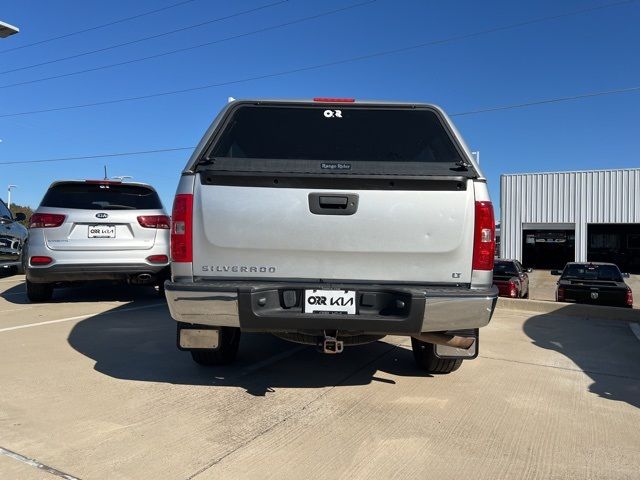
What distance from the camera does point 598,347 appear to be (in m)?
5.64

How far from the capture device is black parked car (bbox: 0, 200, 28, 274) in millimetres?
10008

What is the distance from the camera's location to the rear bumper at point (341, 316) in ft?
10.2

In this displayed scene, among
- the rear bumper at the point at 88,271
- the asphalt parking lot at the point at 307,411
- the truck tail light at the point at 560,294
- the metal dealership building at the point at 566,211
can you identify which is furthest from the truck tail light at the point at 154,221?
the metal dealership building at the point at 566,211

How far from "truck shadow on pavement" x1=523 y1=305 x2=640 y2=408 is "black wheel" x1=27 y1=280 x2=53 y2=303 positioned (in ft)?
23.5

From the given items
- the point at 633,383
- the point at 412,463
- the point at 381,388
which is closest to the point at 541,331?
the point at 633,383

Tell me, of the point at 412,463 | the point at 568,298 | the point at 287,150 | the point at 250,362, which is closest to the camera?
the point at 412,463

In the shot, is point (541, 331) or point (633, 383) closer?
point (633, 383)

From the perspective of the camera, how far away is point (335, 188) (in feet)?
10.5

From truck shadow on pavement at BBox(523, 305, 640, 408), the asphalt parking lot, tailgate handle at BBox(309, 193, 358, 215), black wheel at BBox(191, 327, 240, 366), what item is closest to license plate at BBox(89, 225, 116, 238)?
the asphalt parking lot

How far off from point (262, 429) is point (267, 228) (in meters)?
1.31

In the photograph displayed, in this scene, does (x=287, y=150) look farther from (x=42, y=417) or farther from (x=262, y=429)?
(x=42, y=417)

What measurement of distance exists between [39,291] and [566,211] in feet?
98.5

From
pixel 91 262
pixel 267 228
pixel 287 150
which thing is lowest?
pixel 91 262

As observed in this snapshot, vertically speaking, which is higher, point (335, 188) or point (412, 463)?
point (335, 188)
